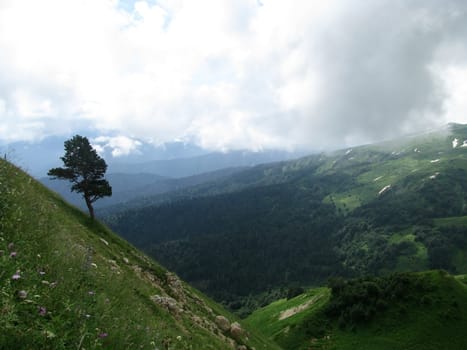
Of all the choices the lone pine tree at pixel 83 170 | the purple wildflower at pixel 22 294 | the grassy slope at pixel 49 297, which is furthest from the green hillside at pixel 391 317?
the purple wildflower at pixel 22 294

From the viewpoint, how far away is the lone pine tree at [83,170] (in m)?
41.8

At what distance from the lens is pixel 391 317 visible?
195 feet

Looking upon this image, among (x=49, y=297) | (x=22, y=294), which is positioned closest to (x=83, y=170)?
(x=49, y=297)

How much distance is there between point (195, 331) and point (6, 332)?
16666mm

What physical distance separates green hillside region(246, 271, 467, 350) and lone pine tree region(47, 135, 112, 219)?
50.8 m

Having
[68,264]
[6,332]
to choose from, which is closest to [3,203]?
[68,264]

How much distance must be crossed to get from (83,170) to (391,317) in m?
61.3

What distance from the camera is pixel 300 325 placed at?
69.2m

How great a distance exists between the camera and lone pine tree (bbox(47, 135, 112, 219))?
137ft

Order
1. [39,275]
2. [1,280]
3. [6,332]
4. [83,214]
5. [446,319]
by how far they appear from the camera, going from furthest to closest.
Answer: [446,319], [83,214], [39,275], [1,280], [6,332]

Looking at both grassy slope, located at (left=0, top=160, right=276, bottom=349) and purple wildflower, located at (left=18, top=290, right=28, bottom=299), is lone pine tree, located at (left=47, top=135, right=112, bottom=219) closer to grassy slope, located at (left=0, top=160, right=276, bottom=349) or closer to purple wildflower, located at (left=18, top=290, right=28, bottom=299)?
grassy slope, located at (left=0, top=160, right=276, bottom=349)

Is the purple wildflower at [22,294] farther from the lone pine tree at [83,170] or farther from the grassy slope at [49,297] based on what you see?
the lone pine tree at [83,170]

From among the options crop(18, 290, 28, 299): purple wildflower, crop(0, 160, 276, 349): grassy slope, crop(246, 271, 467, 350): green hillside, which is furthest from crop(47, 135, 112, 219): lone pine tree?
crop(246, 271, 467, 350): green hillside

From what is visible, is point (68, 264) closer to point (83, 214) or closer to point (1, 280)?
point (1, 280)
